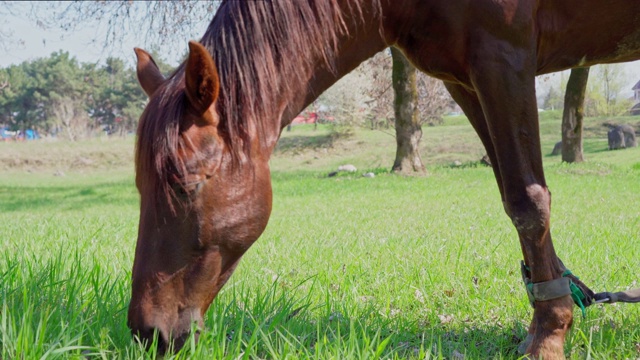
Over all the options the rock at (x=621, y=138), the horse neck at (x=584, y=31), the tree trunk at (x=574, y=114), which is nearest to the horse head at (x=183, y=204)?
the horse neck at (x=584, y=31)

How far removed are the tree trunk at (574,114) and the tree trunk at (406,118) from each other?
194 inches

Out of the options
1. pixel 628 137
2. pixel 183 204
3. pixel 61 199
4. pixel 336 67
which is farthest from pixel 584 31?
pixel 628 137

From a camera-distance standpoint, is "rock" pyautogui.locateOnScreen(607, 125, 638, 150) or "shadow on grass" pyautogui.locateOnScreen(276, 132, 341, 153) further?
"shadow on grass" pyautogui.locateOnScreen(276, 132, 341, 153)

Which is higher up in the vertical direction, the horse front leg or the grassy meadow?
the horse front leg

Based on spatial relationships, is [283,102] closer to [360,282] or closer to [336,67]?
[336,67]

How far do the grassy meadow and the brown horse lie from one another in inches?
10.7

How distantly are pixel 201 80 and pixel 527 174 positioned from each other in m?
1.24

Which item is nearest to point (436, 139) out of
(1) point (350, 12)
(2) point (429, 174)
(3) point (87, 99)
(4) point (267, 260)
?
(2) point (429, 174)

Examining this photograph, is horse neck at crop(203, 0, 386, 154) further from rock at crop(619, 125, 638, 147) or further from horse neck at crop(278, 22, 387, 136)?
rock at crop(619, 125, 638, 147)

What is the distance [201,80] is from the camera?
5.96 feet

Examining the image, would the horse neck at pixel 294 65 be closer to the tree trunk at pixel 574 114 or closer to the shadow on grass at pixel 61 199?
the shadow on grass at pixel 61 199

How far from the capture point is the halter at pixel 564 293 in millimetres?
2201

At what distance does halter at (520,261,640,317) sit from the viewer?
2201 millimetres

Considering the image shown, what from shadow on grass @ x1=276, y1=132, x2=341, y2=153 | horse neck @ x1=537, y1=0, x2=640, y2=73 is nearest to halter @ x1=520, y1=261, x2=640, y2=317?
horse neck @ x1=537, y1=0, x2=640, y2=73
